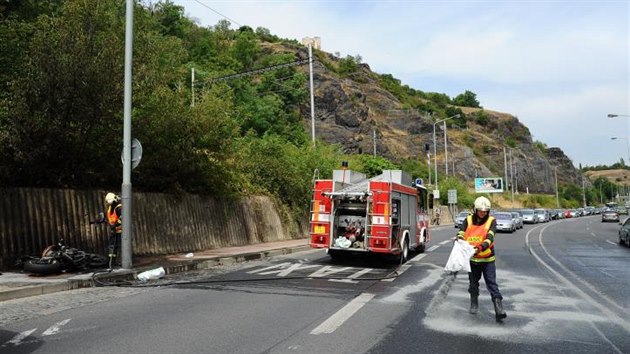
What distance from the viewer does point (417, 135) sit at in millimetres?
108938

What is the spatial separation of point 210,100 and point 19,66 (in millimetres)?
6551

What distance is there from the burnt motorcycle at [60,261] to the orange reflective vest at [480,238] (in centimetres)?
883

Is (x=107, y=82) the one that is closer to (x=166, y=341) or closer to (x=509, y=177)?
(x=166, y=341)

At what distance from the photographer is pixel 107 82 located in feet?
42.4

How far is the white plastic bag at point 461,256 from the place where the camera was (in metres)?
7.53

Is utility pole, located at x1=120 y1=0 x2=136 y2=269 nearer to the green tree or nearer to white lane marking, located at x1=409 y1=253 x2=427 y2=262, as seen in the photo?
white lane marking, located at x1=409 y1=253 x2=427 y2=262

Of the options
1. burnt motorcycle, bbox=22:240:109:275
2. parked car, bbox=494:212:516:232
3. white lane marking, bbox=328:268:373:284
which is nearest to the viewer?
burnt motorcycle, bbox=22:240:109:275

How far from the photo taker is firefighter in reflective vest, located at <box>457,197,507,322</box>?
7547 millimetres

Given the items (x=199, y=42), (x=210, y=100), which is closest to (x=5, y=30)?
(x=210, y=100)

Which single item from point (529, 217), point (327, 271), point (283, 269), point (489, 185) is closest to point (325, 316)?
point (327, 271)


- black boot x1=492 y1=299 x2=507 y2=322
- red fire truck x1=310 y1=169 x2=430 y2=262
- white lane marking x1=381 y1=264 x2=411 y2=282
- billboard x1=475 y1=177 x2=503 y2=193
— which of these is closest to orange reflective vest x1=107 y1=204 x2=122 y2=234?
red fire truck x1=310 y1=169 x2=430 y2=262

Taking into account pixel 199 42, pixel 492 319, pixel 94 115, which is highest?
pixel 199 42

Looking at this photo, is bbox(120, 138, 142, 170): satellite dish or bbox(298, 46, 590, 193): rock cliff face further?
bbox(298, 46, 590, 193): rock cliff face

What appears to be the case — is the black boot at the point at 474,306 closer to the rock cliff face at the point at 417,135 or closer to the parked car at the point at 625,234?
the parked car at the point at 625,234
